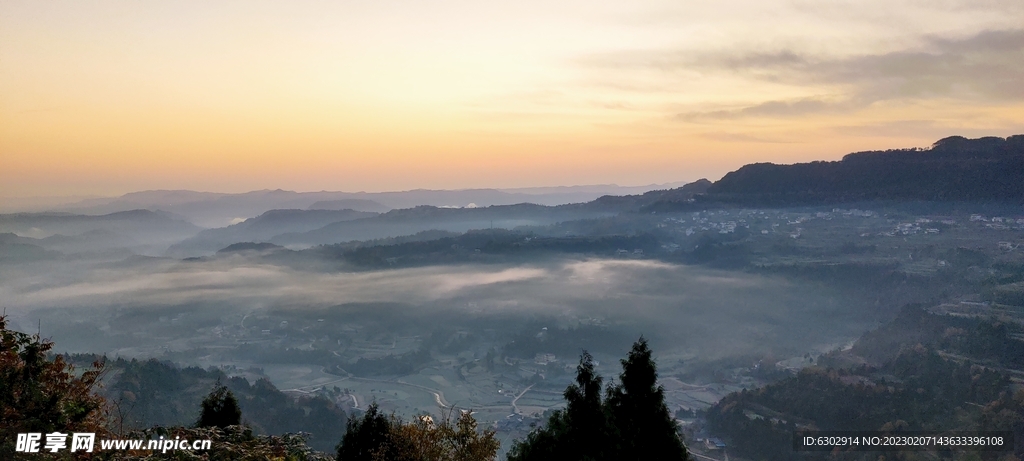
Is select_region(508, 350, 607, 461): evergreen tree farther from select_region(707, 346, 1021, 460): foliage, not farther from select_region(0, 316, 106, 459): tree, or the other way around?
select_region(707, 346, 1021, 460): foliage

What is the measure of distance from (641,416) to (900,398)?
4599cm

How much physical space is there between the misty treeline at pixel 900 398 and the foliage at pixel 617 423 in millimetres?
32970

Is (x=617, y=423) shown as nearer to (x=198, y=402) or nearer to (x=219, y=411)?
(x=219, y=411)

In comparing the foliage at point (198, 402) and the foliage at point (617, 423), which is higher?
the foliage at point (617, 423)

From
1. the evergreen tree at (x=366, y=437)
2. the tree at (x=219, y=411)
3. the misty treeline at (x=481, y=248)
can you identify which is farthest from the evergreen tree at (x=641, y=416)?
the misty treeline at (x=481, y=248)

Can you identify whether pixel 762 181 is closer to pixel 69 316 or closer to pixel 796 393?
pixel 796 393

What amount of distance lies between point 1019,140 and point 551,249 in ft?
348

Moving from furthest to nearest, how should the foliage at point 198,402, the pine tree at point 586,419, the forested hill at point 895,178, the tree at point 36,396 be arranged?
the forested hill at point 895,178, the foliage at point 198,402, the pine tree at point 586,419, the tree at point 36,396

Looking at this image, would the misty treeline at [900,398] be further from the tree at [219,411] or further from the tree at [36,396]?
the tree at [36,396]

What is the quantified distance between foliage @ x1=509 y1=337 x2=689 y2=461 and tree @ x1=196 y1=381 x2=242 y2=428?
7966 mm

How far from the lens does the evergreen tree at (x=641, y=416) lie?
13.5 meters

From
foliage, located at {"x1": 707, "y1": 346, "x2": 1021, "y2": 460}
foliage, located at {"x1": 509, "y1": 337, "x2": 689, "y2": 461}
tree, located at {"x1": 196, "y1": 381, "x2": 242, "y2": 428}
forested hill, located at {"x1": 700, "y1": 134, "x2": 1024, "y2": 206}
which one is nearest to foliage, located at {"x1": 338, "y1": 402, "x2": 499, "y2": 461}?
foliage, located at {"x1": 509, "y1": 337, "x2": 689, "y2": 461}

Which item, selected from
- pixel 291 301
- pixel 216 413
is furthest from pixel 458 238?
pixel 216 413

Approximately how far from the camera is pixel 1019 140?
403 ft
